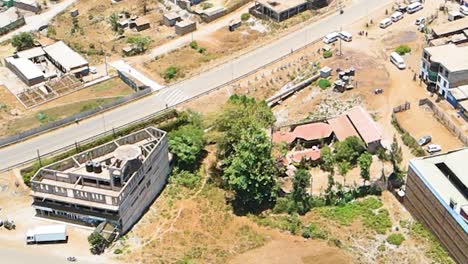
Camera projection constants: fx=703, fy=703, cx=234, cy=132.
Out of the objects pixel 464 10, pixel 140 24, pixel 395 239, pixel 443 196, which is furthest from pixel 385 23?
pixel 395 239

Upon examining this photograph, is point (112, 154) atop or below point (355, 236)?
atop

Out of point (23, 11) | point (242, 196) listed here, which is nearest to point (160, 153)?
point (242, 196)

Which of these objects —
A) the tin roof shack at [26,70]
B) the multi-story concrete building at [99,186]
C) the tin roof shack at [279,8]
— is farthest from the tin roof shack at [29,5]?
the multi-story concrete building at [99,186]

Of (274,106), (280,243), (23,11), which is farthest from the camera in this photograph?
(23,11)

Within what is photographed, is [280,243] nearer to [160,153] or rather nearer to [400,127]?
[160,153]

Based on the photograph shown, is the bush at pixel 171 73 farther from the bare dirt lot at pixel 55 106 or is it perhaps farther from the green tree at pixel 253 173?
the green tree at pixel 253 173

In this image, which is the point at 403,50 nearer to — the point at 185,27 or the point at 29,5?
the point at 185,27
